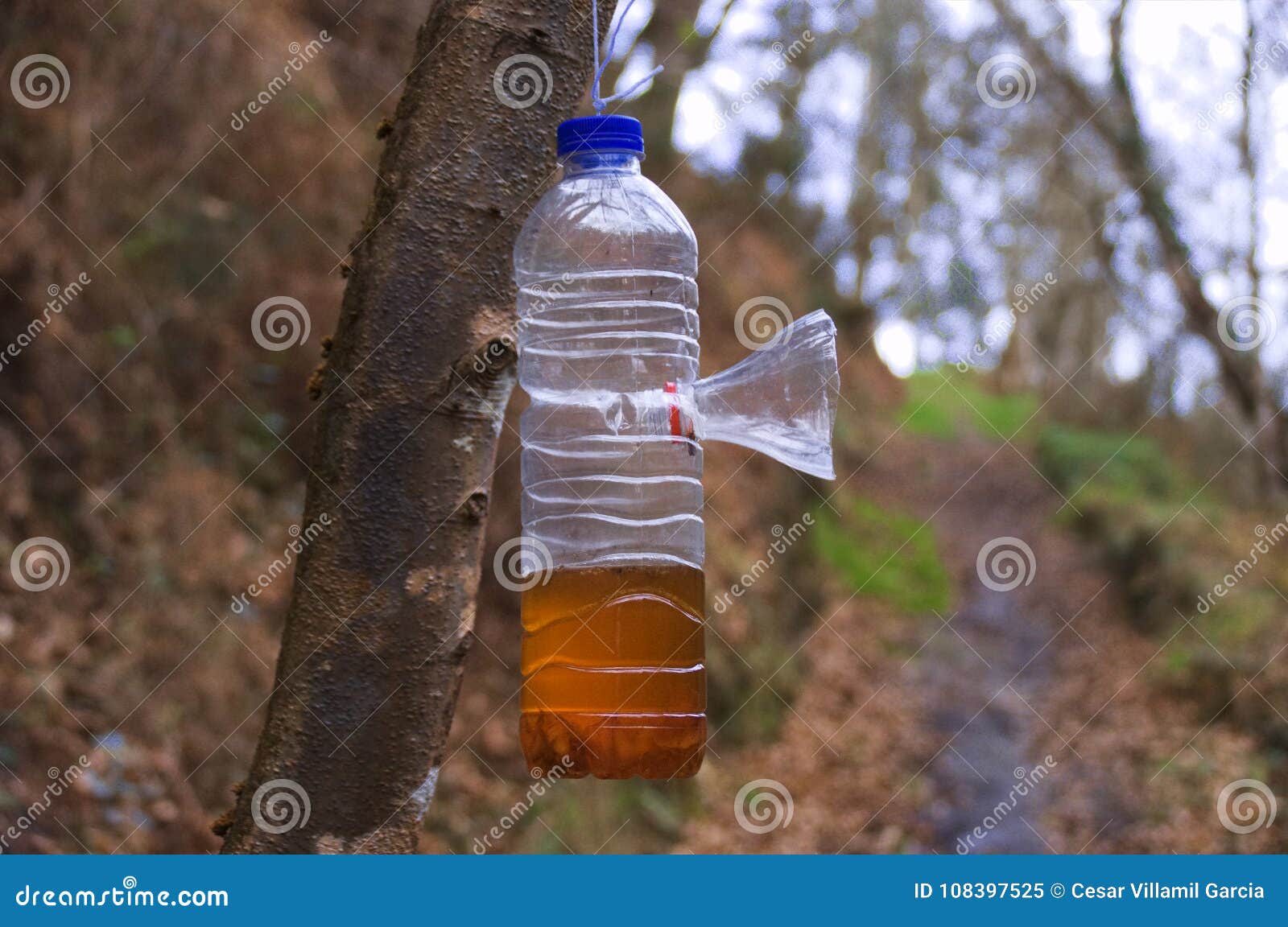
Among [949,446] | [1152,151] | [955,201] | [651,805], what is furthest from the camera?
[949,446]

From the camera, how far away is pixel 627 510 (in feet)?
8.28

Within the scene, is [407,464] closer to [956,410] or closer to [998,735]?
[998,735]

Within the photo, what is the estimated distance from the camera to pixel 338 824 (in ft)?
6.56

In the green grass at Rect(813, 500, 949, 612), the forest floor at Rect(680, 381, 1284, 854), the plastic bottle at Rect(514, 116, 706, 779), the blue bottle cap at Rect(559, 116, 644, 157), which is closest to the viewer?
the blue bottle cap at Rect(559, 116, 644, 157)

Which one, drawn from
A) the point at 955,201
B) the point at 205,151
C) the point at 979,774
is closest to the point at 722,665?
the point at 979,774

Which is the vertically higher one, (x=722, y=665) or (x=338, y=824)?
(x=722, y=665)

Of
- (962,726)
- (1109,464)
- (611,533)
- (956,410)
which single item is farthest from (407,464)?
(956,410)

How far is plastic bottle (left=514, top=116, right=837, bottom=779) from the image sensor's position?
7.76ft

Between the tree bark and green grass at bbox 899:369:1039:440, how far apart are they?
2449cm

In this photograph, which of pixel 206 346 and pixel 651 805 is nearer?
pixel 206 346

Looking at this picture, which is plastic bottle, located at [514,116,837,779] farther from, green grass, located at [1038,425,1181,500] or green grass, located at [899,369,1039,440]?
green grass, located at [899,369,1039,440]

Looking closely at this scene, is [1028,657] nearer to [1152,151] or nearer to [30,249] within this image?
[1152,151]

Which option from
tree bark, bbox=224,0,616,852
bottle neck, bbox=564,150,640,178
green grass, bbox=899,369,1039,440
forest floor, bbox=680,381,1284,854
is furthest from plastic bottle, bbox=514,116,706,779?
green grass, bbox=899,369,1039,440

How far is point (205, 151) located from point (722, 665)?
19.9 ft
